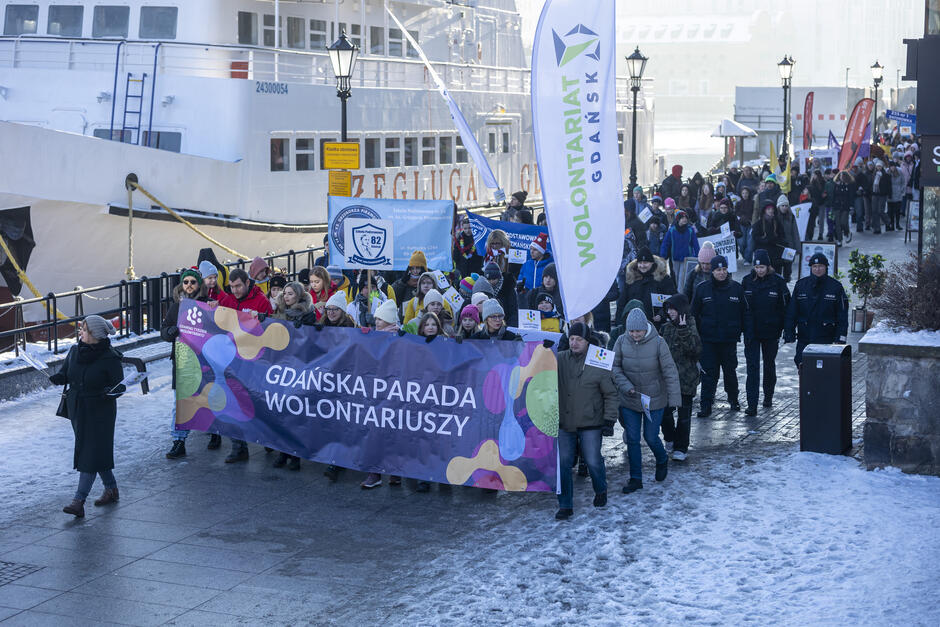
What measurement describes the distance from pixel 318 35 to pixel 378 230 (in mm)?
14470

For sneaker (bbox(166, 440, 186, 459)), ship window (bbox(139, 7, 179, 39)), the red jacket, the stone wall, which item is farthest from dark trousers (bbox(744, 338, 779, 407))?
ship window (bbox(139, 7, 179, 39))

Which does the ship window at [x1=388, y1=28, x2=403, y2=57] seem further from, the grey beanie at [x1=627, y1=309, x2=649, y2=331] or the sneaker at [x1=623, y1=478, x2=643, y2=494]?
the sneaker at [x1=623, y1=478, x2=643, y2=494]

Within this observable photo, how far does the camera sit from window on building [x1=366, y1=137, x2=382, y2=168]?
26109 mm

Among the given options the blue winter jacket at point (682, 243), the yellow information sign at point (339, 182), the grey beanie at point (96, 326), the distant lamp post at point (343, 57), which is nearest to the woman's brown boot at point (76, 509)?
the grey beanie at point (96, 326)

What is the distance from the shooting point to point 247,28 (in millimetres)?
24500

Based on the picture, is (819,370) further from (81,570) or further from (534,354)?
(81,570)

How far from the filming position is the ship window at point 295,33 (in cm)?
2580

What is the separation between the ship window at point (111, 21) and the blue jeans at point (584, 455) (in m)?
16.8

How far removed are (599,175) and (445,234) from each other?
4.17 meters

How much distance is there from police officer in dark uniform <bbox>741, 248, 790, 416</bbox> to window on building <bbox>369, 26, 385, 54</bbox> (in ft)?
58.6

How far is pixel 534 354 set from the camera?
9.98m

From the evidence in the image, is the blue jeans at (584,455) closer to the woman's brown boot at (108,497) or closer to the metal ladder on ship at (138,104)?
the woman's brown boot at (108,497)

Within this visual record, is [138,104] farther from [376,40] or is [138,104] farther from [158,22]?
[376,40]

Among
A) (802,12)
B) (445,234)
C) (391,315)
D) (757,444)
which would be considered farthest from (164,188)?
(802,12)
